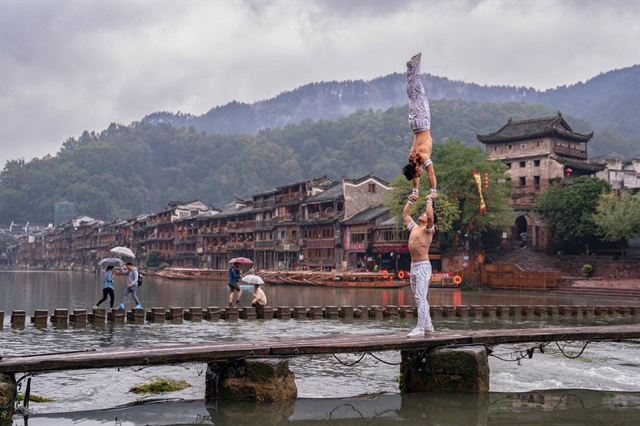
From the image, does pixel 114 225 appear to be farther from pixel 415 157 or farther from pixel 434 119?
pixel 415 157

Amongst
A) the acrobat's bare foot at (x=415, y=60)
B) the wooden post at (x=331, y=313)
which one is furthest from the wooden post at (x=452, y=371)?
the wooden post at (x=331, y=313)

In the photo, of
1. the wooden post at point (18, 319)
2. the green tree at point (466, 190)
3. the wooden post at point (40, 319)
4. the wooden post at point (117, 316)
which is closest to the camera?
the wooden post at point (18, 319)

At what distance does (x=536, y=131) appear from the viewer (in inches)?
2393

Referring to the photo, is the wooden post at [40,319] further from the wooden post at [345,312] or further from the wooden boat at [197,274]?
the wooden boat at [197,274]

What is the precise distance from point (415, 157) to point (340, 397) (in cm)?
492

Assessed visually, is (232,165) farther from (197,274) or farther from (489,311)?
(489,311)

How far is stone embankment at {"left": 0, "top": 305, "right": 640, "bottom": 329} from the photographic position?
19573 millimetres

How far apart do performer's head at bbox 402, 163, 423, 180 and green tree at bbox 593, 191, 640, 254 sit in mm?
38497

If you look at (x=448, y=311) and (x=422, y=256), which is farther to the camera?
(x=448, y=311)

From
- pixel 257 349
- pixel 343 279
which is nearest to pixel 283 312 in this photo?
pixel 257 349

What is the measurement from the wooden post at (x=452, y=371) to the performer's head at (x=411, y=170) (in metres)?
3.44

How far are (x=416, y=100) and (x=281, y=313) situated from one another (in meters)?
12.3

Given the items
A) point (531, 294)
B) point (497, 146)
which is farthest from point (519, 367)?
point (497, 146)

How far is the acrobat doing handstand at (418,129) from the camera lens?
41.5 feet
